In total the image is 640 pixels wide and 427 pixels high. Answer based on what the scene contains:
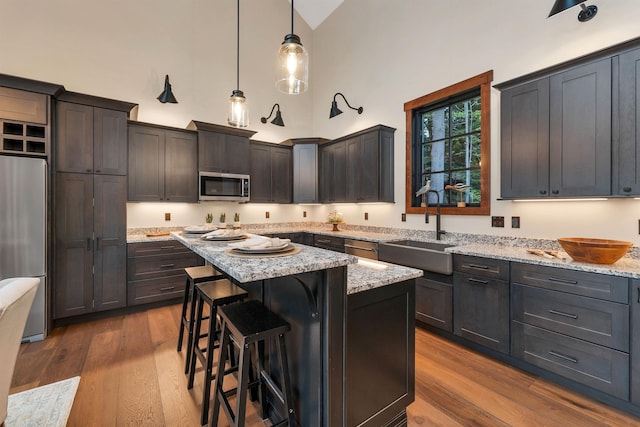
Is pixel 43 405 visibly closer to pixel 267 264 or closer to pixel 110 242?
pixel 110 242

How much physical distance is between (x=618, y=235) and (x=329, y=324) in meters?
2.47

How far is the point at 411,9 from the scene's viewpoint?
3.71 meters

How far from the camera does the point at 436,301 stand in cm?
274

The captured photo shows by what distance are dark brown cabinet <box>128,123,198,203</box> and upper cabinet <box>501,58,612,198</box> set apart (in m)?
3.83

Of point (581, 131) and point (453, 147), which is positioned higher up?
point (453, 147)

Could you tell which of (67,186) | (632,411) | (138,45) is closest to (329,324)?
(632,411)

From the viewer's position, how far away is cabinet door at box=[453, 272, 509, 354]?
89.0 inches

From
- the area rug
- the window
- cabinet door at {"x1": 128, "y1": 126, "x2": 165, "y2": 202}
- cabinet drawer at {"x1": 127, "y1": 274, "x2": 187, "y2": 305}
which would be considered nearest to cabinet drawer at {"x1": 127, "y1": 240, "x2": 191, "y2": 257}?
cabinet drawer at {"x1": 127, "y1": 274, "x2": 187, "y2": 305}

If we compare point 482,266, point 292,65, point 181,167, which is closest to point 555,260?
point 482,266

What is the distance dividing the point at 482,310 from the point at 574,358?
2.02 feet

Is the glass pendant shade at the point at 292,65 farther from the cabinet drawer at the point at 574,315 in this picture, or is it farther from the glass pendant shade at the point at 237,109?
the cabinet drawer at the point at 574,315

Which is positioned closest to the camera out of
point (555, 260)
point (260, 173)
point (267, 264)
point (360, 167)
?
point (267, 264)

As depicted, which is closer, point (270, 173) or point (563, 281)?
point (563, 281)

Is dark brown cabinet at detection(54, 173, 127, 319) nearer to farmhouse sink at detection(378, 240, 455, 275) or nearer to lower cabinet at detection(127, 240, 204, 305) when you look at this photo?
lower cabinet at detection(127, 240, 204, 305)
